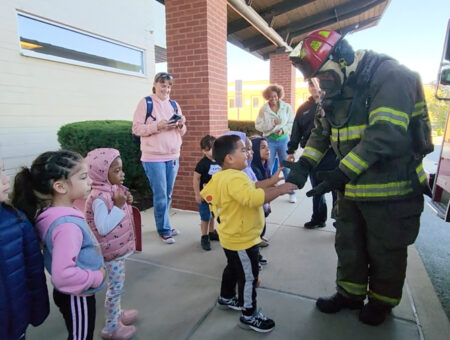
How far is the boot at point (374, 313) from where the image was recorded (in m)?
2.34

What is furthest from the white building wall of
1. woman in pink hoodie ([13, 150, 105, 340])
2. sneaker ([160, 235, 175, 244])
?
woman in pink hoodie ([13, 150, 105, 340])

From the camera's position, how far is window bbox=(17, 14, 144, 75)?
6.78 meters

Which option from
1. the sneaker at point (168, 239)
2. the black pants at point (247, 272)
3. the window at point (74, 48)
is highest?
the window at point (74, 48)

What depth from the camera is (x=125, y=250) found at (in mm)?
2213

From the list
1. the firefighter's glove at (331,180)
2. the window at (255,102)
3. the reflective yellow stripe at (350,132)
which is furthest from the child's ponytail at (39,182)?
the window at (255,102)

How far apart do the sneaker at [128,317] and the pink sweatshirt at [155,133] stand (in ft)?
6.09

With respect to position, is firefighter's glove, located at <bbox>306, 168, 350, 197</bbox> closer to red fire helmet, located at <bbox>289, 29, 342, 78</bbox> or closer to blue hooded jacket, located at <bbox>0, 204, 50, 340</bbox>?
red fire helmet, located at <bbox>289, 29, 342, 78</bbox>

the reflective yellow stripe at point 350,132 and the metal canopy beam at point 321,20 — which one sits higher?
the metal canopy beam at point 321,20

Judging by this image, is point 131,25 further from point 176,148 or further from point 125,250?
point 125,250

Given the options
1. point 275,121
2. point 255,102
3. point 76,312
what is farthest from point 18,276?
point 255,102

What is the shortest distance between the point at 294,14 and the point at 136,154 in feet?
20.7

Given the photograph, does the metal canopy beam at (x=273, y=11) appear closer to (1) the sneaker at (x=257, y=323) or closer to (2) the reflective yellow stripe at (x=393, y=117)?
(2) the reflective yellow stripe at (x=393, y=117)

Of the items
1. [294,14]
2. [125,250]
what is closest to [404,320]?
[125,250]

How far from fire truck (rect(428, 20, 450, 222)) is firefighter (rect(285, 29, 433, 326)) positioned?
0.69 metres
